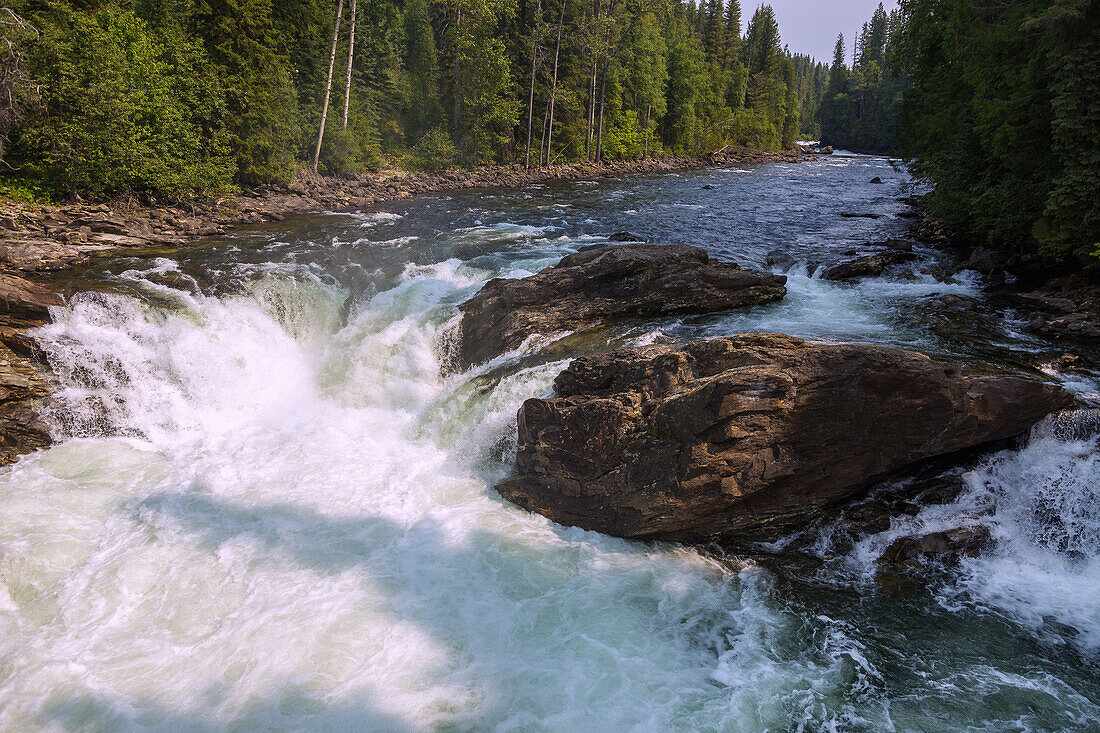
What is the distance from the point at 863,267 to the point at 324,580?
45.1ft

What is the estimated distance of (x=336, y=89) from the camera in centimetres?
3344

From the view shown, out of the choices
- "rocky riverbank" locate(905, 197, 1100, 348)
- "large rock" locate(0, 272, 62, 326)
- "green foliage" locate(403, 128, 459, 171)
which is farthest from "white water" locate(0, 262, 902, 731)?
"green foliage" locate(403, 128, 459, 171)

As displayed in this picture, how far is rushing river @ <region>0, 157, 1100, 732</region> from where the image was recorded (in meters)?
5.32

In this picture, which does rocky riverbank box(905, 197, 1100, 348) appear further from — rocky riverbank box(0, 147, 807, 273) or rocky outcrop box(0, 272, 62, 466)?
rocky riverbank box(0, 147, 807, 273)

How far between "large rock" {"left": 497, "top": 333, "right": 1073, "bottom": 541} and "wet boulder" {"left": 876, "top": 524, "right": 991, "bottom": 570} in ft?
2.73

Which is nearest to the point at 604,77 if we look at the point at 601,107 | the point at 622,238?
the point at 601,107

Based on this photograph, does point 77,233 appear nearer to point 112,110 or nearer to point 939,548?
point 112,110

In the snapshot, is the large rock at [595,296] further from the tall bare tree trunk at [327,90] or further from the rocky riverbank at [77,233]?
the tall bare tree trunk at [327,90]

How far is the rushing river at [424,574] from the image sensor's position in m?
5.32

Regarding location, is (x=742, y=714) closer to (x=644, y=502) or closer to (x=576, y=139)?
(x=644, y=502)

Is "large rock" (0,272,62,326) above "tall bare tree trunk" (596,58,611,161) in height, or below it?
below

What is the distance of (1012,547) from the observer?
21.4ft

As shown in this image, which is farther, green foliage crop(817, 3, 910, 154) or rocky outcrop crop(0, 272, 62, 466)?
green foliage crop(817, 3, 910, 154)

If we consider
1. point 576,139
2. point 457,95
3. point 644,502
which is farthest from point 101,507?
point 576,139
